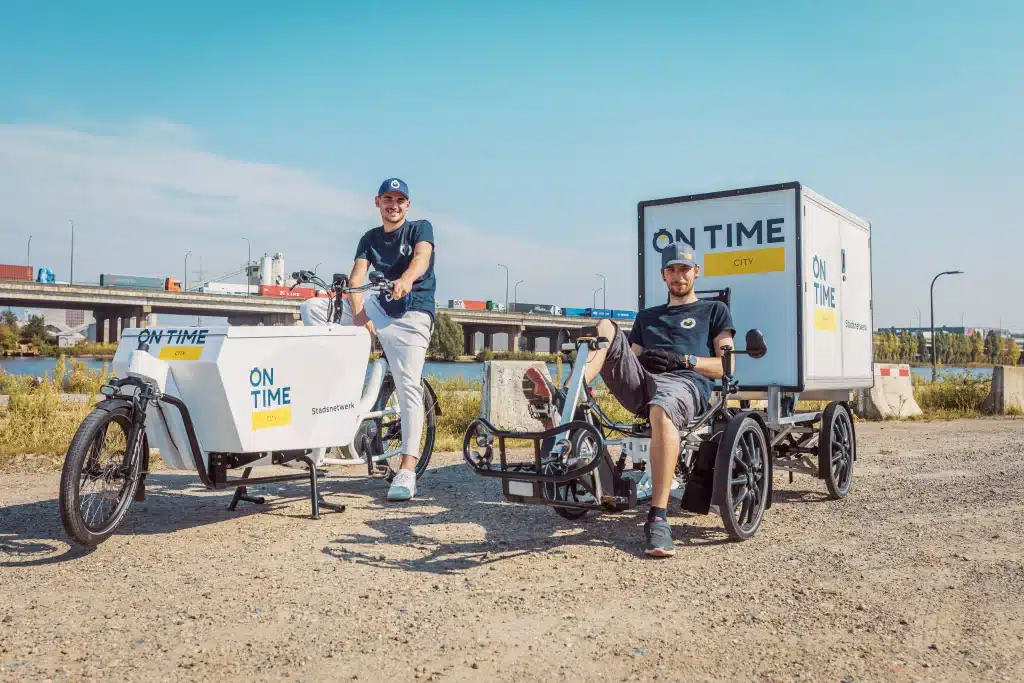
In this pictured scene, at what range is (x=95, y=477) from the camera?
14.3ft

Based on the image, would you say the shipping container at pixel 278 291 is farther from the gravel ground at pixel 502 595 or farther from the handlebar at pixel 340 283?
the gravel ground at pixel 502 595

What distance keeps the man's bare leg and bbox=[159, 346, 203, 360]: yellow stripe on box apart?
244cm

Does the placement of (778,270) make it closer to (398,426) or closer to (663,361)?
(663,361)

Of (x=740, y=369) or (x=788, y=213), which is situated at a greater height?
(x=788, y=213)

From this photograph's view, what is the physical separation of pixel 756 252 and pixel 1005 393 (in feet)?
36.6

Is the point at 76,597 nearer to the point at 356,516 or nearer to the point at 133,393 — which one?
the point at 133,393

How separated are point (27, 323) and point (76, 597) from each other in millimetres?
63180

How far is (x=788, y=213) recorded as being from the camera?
256 inches

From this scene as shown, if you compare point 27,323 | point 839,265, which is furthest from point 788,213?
point 27,323

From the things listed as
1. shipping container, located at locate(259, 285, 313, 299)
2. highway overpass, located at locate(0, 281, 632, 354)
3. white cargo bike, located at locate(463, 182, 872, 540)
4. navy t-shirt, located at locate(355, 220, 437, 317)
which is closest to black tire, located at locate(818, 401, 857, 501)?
white cargo bike, located at locate(463, 182, 872, 540)

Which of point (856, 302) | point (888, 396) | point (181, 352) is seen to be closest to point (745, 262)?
point (856, 302)

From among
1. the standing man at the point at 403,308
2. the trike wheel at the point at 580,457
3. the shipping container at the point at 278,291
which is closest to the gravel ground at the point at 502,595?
the trike wheel at the point at 580,457

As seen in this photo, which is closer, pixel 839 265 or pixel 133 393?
pixel 133 393

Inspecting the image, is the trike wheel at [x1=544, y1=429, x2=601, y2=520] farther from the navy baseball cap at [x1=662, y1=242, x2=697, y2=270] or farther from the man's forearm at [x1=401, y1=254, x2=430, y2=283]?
the man's forearm at [x1=401, y1=254, x2=430, y2=283]
